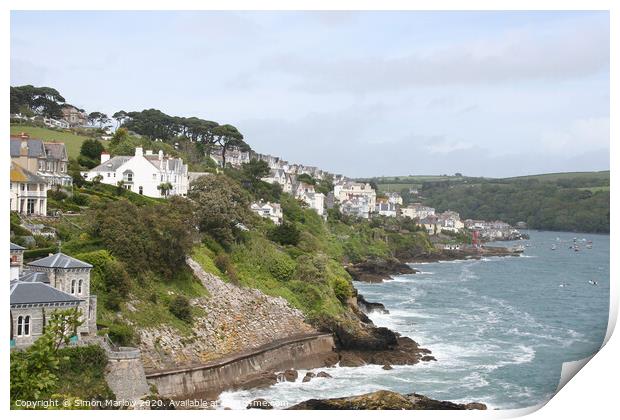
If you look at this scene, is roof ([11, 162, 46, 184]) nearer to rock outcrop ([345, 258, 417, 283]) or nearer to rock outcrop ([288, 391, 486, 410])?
rock outcrop ([288, 391, 486, 410])

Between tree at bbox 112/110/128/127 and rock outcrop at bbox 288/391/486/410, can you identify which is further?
tree at bbox 112/110/128/127

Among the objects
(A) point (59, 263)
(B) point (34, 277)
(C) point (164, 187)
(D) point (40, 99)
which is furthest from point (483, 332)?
(D) point (40, 99)

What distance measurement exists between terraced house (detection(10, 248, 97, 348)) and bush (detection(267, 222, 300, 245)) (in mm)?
13351

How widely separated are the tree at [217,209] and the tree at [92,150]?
6.30 metres

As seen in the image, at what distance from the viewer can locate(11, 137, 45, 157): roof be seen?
65.0 feet

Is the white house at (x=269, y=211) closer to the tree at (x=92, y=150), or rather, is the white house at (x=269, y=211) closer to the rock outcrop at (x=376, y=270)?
the rock outcrop at (x=376, y=270)

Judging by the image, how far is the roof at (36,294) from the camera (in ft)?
36.9

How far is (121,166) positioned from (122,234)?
10.2m

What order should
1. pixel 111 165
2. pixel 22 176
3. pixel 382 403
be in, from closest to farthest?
pixel 382 403 < pixel 22 176 < pixel 111 165

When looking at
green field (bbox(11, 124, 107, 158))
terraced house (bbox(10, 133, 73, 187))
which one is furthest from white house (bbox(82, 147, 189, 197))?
terraced house (bbox(10, 133, 73, 187))

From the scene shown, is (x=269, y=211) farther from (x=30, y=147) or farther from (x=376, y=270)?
(x=30, y=147)

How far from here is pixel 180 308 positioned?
15664 mm

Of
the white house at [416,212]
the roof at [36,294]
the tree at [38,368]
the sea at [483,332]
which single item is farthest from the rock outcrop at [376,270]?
the tree at [38,368]

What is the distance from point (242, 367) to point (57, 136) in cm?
1742
